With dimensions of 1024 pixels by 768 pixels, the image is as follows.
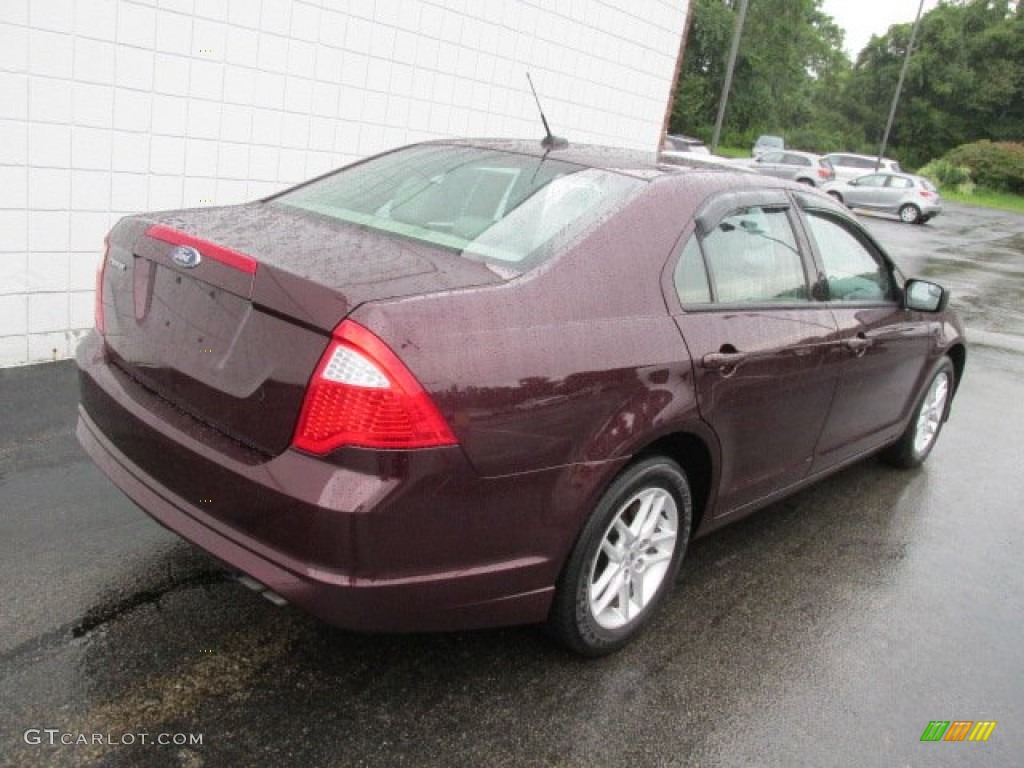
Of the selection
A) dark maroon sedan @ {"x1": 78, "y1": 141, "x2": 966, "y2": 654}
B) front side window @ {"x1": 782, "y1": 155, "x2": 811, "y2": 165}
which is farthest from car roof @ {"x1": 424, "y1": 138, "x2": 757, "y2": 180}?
front side window @ {"x1": 782, "y1": 155, "x2": 811, "y2": 165}

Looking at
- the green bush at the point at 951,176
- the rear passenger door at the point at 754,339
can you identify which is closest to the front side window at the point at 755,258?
the rear passenger door at the point at 754,339

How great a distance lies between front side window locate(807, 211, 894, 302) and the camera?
3.72 m

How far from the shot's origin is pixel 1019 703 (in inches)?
117

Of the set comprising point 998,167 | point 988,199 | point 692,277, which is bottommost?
point 692,277

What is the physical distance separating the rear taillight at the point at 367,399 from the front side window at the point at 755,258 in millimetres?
1350

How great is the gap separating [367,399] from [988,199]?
52005 mm

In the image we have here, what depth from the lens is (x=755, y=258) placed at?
128 inches

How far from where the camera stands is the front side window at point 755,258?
304 centimetres

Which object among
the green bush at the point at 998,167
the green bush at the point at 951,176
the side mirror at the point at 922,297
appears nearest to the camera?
the side mirror at the point at 922,297

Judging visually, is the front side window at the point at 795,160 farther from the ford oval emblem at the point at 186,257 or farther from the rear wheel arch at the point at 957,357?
the ford oval emblem at the point at 186,257

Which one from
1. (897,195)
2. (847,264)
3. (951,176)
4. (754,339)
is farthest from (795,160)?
(754,339)

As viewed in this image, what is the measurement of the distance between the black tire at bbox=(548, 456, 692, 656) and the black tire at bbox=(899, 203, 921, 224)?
25.9 metres

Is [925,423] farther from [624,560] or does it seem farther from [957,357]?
[624,560]

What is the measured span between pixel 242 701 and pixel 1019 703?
257cm
